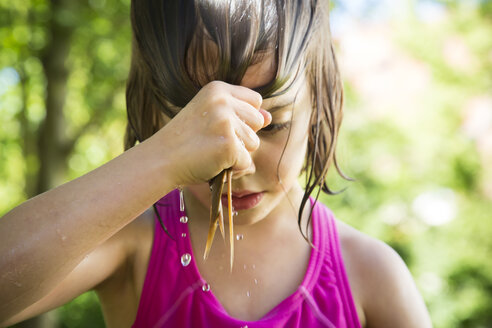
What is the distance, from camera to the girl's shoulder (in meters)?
1.91

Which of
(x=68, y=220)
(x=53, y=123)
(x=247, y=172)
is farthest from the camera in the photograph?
(x=53, y=123)

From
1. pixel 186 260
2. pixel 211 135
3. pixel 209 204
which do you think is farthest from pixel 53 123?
pixel 211 135

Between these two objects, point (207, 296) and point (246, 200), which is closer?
point (246, 200)

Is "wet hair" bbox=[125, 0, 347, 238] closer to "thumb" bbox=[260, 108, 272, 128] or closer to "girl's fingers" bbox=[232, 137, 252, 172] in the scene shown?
"thumb" bbox=[260, 108, 272, 128]

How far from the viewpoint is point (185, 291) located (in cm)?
196

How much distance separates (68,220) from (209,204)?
0.62 meters

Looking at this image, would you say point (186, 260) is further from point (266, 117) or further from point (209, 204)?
point (266, 117)

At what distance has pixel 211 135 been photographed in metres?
1.35

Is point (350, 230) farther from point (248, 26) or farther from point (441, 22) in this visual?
point (441, 22)

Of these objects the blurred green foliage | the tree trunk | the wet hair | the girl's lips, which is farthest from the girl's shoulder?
the tree trunk

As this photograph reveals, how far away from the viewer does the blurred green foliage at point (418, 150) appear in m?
5.99

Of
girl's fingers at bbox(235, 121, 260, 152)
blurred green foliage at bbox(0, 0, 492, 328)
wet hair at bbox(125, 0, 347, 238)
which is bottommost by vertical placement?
blurred green foliage at bbox(0, 0, 492, 328)

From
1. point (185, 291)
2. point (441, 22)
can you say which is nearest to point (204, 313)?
point (185, 291)

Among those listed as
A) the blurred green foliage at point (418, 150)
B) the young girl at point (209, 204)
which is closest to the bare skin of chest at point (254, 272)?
the young girl at point (209, 204)
